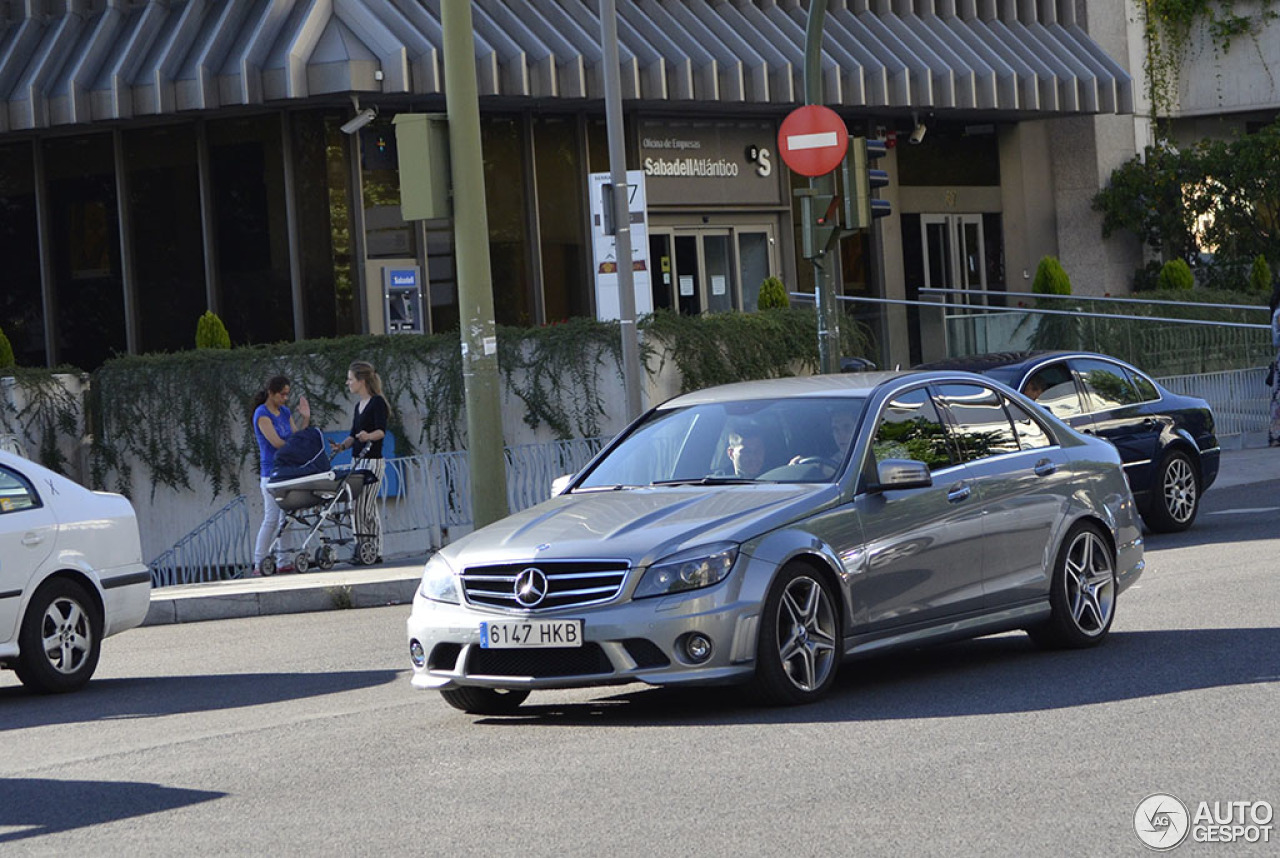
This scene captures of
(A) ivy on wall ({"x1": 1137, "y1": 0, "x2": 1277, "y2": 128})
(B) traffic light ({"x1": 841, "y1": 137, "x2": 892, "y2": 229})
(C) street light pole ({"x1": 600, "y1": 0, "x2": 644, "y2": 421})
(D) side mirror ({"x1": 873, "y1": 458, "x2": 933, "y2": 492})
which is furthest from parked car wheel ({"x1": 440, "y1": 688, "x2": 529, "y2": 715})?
(A) ivy on wall ({"x1": 1137, "y1": 0, "x2": 1277, "y2": 128})

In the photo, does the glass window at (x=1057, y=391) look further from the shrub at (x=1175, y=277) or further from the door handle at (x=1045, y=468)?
the shrub at (x=1175, y=277)

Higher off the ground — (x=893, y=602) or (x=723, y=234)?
(x=723, y=234)

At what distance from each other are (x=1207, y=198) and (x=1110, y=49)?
10.8ft

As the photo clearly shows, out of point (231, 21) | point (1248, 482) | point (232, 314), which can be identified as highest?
→ point (231, 21)

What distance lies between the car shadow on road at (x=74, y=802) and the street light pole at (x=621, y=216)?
9.59 meters

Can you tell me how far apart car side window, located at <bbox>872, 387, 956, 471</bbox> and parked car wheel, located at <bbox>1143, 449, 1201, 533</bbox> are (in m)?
6.92

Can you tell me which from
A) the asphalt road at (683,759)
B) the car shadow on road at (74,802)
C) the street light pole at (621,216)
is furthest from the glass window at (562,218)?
the car shadow on road at (74,802)

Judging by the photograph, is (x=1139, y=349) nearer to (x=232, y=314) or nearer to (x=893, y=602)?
(x=232, y=314)

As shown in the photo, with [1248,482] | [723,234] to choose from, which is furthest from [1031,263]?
[1248,482]

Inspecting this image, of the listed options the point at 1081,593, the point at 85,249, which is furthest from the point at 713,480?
the point at 85,249

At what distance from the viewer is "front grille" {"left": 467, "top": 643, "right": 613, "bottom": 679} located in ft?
27.0

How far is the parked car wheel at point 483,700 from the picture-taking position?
29.2ft

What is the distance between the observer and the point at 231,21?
78.4 feet

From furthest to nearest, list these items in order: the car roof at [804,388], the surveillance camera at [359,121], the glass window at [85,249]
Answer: the glass window at [85,249] < the surveillance camera at [359,121] < the car roof at [804,388]
